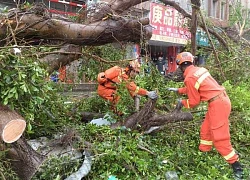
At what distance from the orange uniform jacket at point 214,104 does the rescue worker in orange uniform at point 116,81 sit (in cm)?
71

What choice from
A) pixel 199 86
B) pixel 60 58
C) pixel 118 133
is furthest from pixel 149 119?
pixel 60 58

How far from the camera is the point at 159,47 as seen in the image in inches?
666

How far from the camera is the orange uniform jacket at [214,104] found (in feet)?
11.9

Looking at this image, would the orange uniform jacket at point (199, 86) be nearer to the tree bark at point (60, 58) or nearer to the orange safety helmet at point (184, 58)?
the orange safety helmet at point (184, 58)

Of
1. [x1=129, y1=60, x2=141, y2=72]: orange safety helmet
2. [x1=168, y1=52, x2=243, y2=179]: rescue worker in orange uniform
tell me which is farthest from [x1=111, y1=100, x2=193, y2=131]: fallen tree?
[x1=129, y1=60, x2=141, y2=72]: orange safety helmet

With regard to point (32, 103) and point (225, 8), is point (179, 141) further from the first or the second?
point (225, 8)

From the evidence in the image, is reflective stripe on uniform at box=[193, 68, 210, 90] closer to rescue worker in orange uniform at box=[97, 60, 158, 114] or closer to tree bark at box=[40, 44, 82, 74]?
rescue worker in orange uniform at box=[97, 60, 158, 114]

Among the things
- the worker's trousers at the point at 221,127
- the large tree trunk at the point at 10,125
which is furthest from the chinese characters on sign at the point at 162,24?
the large tree trunk at the point at 10,125

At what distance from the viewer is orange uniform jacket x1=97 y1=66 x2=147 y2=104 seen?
4.45 m

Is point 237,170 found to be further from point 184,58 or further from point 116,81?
point 116,81

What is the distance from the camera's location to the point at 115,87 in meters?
4.74

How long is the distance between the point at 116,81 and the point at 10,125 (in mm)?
2149

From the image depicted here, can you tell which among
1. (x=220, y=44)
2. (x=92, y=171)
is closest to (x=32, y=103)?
(x=92, y=171)

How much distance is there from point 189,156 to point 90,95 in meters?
2.45
